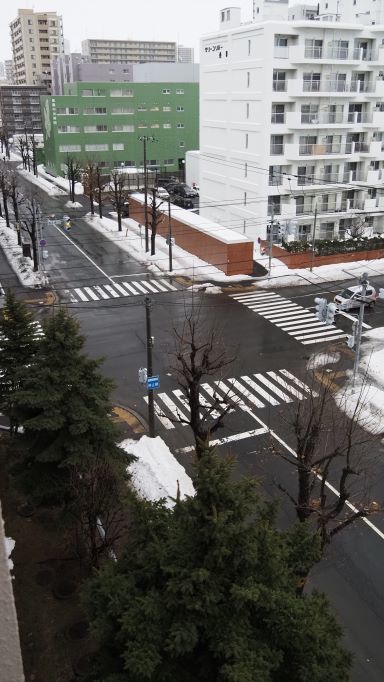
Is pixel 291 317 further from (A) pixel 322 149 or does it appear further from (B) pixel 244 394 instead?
(A) pixel 322 149

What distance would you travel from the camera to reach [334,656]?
24.4 feet

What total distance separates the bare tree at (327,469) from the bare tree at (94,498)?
372 cm

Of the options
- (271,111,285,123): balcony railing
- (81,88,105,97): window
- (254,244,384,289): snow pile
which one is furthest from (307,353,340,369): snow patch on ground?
(81,88,105,97): window

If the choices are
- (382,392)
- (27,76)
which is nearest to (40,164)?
(27,76)

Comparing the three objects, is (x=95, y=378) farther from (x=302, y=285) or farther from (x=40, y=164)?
(x=40, y=164)

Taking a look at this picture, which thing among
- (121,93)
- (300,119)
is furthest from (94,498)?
(121,93)

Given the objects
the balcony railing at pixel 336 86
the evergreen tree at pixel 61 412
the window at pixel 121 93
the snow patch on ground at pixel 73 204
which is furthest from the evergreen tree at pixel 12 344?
the window at pixel 121 93

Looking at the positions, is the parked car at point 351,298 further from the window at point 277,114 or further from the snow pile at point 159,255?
the window at point 277,114

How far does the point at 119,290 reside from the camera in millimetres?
34188

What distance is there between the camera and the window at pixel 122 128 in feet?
238

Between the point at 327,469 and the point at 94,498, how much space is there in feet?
16.1

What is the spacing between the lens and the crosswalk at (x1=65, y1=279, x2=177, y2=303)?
33.2 metres

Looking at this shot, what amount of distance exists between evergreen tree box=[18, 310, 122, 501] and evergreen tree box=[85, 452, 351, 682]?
17.5 ft

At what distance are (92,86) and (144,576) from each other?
238ft
